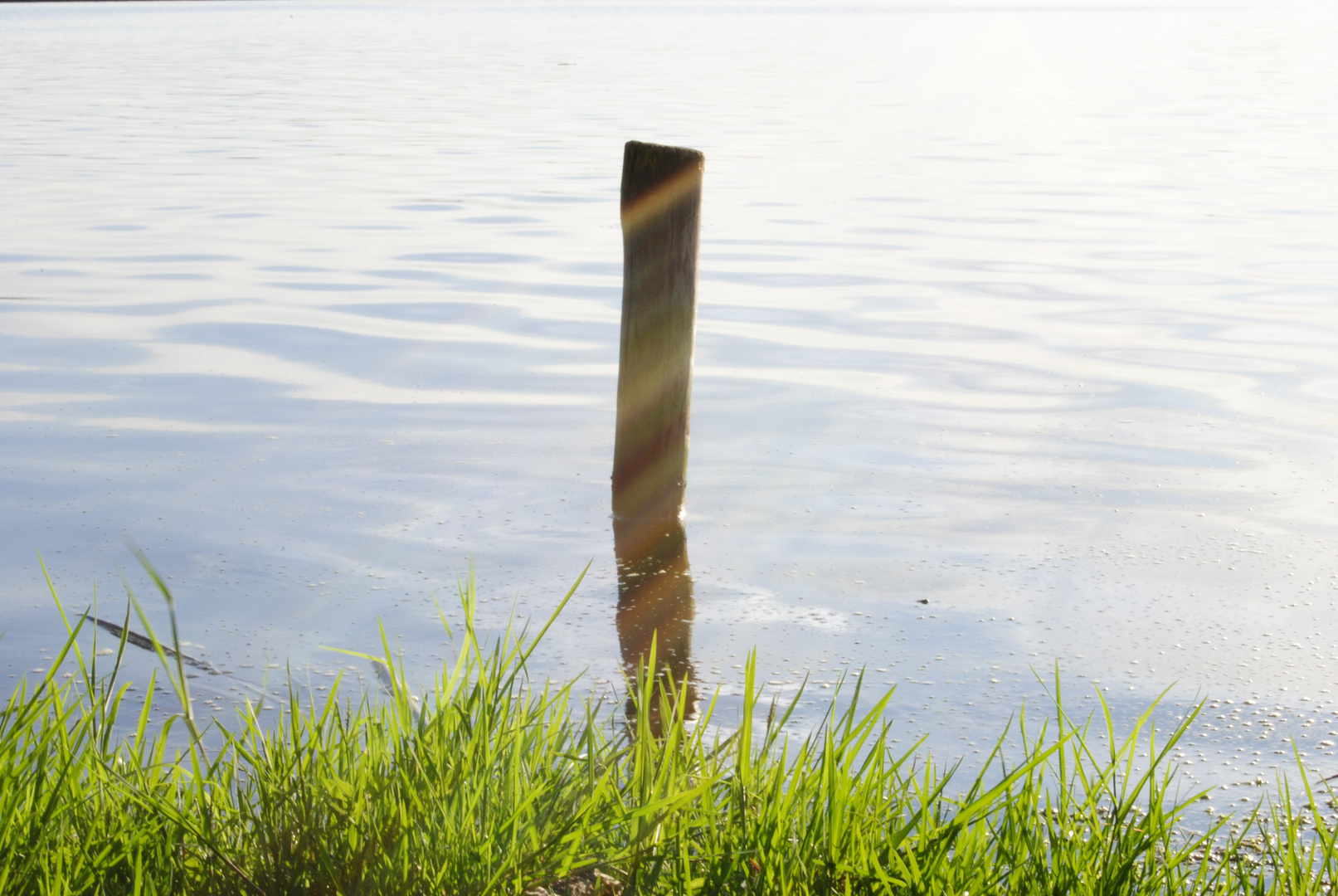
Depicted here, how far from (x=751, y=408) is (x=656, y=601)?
12.2 ft

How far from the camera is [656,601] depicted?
260 inches

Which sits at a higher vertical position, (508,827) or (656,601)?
(508,827)

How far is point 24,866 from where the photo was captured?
112 inches

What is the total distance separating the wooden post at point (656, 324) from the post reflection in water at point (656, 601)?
0.12m

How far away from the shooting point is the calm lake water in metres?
6.18

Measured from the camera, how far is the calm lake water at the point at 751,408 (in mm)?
6184

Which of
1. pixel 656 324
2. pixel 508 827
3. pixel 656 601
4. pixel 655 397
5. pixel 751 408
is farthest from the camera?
pixel 751 408

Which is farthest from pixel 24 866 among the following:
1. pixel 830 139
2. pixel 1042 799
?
pixel 830 139

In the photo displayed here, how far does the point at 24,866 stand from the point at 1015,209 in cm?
1819

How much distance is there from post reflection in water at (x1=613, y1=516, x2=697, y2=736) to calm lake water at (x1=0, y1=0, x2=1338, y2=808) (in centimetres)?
10

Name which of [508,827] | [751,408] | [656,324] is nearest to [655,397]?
[656,324]

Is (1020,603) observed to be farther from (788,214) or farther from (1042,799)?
(788,214)

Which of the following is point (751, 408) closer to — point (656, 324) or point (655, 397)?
point (655, 397)

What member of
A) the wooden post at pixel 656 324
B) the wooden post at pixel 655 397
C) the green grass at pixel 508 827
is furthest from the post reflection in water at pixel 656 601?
the green grass at pixel 508 827
